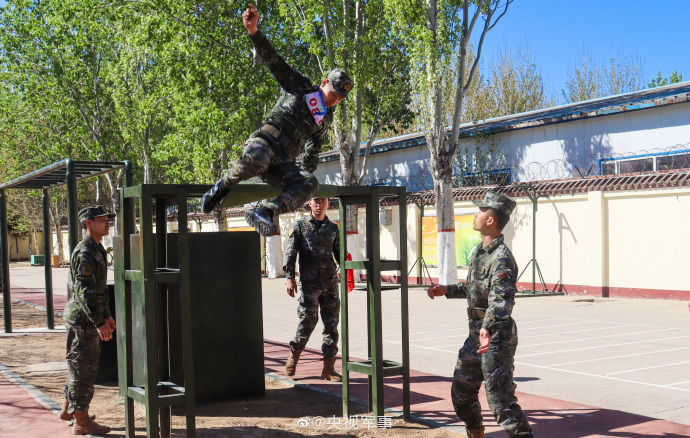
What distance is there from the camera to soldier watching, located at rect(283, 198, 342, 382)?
310 inches

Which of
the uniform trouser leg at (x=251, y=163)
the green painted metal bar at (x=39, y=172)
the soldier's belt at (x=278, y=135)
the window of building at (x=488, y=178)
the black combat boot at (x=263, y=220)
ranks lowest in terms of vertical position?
the black combat boot at (x=263, y=220)

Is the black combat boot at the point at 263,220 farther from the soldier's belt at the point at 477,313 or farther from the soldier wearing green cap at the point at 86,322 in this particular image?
the soldier wearing green cap at the point at 86,322

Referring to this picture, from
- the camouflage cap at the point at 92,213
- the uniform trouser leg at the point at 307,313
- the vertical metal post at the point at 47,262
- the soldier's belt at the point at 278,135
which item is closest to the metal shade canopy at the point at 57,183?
the vertical metal post at the point at 47,262

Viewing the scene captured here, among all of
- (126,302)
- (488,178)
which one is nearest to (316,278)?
(126,302)

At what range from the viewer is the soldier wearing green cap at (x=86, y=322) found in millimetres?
5863

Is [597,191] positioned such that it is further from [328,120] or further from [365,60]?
[328,120]

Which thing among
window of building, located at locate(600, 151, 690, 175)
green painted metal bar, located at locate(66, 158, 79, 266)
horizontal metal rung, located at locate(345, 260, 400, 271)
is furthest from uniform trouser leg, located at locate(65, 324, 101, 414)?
window of building, located at locate(600, 151, 690, 175)

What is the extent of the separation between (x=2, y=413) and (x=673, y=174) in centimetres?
1352

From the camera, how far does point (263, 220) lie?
14.5 ft

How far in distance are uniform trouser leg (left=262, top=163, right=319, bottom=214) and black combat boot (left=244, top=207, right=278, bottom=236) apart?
0.10 m

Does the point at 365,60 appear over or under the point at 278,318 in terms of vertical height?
over

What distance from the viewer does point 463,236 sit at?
19875mm

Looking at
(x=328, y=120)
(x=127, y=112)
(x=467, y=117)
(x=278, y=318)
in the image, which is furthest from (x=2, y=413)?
(x=467, y=117)

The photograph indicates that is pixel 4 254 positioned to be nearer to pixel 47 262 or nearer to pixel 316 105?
pixel 47 262
